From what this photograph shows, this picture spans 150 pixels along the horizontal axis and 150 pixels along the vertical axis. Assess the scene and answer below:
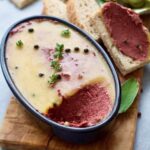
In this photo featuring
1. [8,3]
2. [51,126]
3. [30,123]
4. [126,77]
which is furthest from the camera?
[8,3]

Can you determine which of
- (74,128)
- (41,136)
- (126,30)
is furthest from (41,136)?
(126,30)

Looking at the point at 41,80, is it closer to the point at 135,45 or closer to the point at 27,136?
the point at 27,136

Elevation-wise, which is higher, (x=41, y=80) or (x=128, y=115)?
(x=41, y=80)

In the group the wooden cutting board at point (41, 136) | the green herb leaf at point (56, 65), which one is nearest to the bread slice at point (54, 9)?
the green herb leaf at point (56, 65)

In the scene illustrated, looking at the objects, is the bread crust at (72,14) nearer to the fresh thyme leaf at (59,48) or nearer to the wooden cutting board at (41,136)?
the fresh thyme leaf at (59,48)

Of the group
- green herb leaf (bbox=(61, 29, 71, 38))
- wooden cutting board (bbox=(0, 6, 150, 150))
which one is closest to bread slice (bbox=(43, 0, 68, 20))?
green herb leaf (bbox=(61, 29, 71, 38))

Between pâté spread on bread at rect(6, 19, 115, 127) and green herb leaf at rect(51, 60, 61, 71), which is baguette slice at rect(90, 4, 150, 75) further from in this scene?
green herb leaf at rect(51, 60, 61, 71)

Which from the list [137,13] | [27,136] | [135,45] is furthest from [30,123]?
[137,13]
